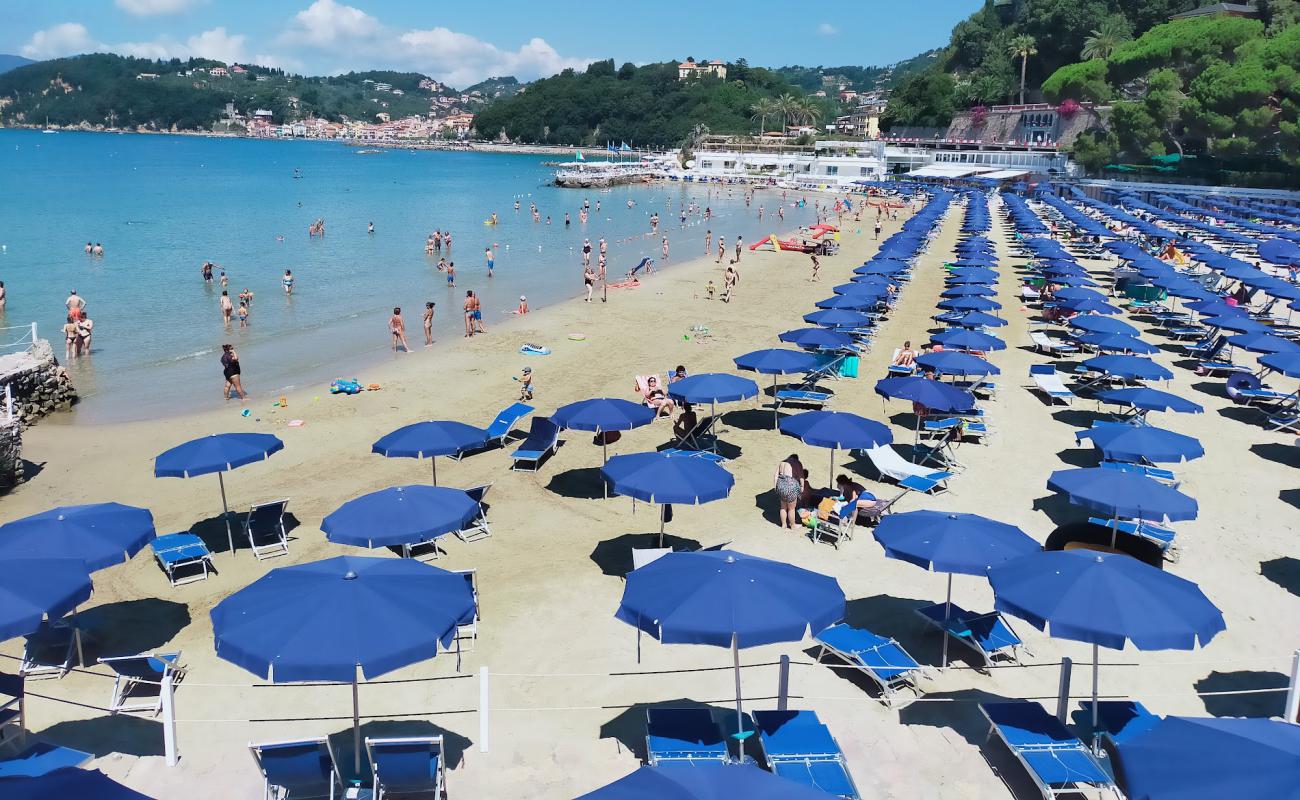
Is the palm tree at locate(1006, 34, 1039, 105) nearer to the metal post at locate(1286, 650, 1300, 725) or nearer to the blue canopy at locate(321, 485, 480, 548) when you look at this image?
the metal post at locate(1286, 650, 1300, 725)

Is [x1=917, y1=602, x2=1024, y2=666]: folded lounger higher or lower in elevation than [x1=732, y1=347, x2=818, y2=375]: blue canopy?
lower

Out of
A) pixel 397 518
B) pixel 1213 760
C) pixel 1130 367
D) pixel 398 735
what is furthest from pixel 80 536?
pixel 1130 367

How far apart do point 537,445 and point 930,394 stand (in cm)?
584

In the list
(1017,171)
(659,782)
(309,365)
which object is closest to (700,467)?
(659,782)

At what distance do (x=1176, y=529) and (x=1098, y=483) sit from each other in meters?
2.81

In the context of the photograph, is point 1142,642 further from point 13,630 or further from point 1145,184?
point 1145,184

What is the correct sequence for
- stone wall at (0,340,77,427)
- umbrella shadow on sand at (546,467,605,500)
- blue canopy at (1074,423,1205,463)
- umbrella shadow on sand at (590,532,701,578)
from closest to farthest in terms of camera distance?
umbrella shadow on sand at (590,532,701,578)
blue canopy at (1074,423,1205,463)
umbrella shadow on sand at (546,467,605,500)
stone wall at (0,340,77,427)

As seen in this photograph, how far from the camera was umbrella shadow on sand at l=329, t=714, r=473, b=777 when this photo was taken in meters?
6.96

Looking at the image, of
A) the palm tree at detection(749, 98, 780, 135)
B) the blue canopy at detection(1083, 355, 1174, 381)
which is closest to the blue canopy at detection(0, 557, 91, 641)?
the blue canopy at detection(1083, 355, 1174, 381)

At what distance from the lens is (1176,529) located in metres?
11.6

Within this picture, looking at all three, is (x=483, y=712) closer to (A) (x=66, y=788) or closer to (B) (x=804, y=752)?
(B) (x=804, y=752)

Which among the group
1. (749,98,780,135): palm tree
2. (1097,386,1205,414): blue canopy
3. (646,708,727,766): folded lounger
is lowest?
(646,708,727,766): folded lounger

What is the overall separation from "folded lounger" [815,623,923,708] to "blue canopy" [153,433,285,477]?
22.0ft

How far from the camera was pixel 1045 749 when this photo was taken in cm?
660
